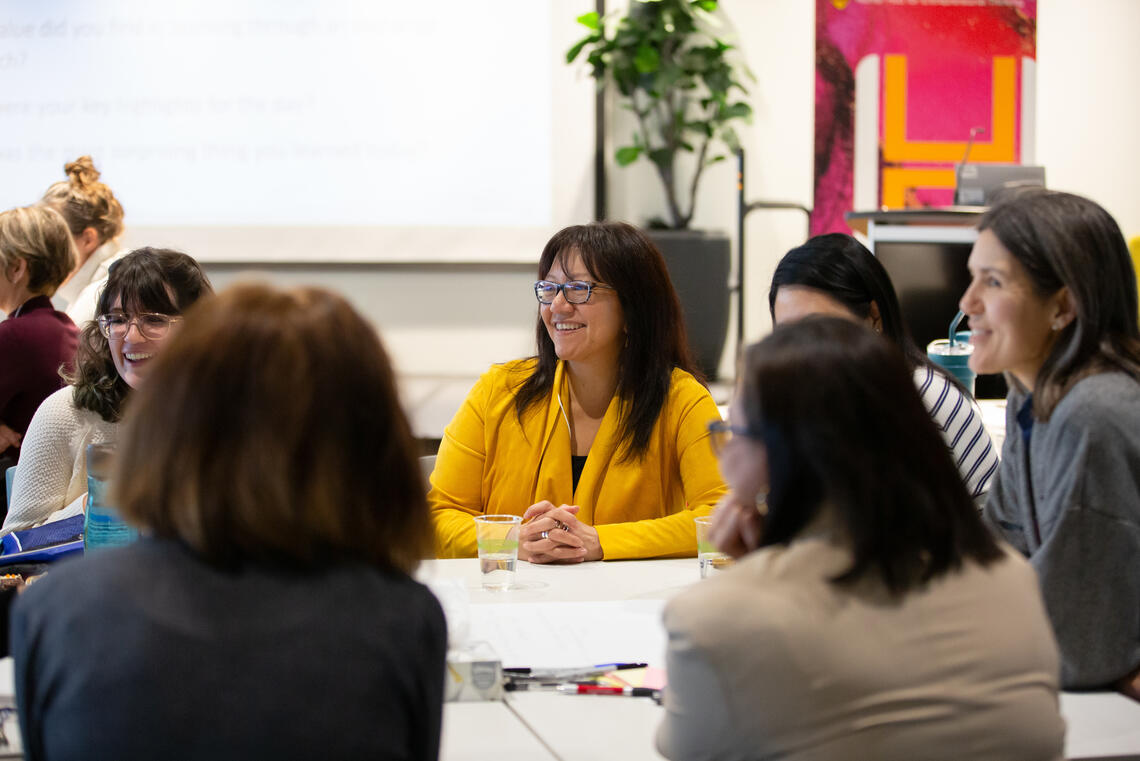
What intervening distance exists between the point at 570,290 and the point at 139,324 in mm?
861

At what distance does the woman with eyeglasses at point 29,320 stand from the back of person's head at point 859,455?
105 inches

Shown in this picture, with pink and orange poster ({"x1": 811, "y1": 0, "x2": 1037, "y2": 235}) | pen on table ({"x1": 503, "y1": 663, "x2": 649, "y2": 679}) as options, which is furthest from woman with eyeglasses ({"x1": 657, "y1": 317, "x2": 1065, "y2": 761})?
pink and orange poster ({"x1": 811, "y1": 0, "x2": 1037, "y2": 235})

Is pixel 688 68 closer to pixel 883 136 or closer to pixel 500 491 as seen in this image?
pixel 883 136

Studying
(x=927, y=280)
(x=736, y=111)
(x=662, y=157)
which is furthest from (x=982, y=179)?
(x=662, y=157)

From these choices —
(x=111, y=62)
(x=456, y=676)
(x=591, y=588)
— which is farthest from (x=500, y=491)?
(x=111, y=62)

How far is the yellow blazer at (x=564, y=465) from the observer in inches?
A: 91.6

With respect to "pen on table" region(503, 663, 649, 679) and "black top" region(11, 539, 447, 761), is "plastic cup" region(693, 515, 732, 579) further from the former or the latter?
"black top" region(11, 539, 447, 761)

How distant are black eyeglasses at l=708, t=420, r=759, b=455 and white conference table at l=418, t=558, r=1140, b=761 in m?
0.34

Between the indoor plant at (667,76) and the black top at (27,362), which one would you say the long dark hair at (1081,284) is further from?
the indoor plant at (667,76)

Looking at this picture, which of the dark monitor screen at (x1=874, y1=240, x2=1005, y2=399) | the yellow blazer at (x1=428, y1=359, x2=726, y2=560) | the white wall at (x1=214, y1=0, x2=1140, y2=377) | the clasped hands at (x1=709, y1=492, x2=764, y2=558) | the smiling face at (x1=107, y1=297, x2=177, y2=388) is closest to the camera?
the clasped hands at (x1=709, y1=492, x2=764, y2=558)

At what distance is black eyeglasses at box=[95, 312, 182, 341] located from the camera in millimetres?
2217

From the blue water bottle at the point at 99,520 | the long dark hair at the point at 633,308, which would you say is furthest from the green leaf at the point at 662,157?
the blue water bottle at the point at 99,520

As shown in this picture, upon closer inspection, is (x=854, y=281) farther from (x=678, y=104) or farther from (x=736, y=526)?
(x=678, y=104)

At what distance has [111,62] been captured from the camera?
561cm
